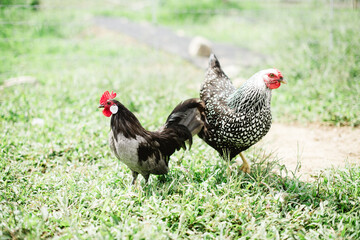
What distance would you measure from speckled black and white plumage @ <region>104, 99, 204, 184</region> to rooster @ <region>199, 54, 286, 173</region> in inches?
10.2

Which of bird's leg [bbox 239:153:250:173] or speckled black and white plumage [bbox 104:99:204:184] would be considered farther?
bird's leg [bbox 239:153:250:173]

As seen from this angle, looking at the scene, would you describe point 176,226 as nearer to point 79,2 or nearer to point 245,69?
point 245,69

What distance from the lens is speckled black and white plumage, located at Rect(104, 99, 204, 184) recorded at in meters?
2.87

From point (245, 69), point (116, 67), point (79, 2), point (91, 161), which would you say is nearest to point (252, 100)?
point (91, 161)

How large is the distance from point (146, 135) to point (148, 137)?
0.03 metres

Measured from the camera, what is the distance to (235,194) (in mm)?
2959

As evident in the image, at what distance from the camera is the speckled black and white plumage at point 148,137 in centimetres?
287

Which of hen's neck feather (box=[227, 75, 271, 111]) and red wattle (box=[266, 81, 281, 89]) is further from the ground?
red wattle (box=[266, 81, 281, 89])

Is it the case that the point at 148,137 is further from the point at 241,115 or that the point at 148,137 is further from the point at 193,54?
the point at 193,54

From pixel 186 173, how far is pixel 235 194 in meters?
0.59

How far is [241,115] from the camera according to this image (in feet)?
10.4

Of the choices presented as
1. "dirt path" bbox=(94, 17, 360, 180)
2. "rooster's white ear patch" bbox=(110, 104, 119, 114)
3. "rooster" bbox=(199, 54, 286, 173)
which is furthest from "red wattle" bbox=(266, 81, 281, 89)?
"rooster's white ear patch" bbox=(110, 104, 119, 114)

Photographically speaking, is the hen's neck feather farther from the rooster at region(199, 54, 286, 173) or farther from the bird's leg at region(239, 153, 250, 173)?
the bird's leg at region(239, 153, 250, 173)

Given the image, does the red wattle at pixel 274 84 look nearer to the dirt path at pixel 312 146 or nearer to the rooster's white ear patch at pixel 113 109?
the dirt path at pixel 312 146
